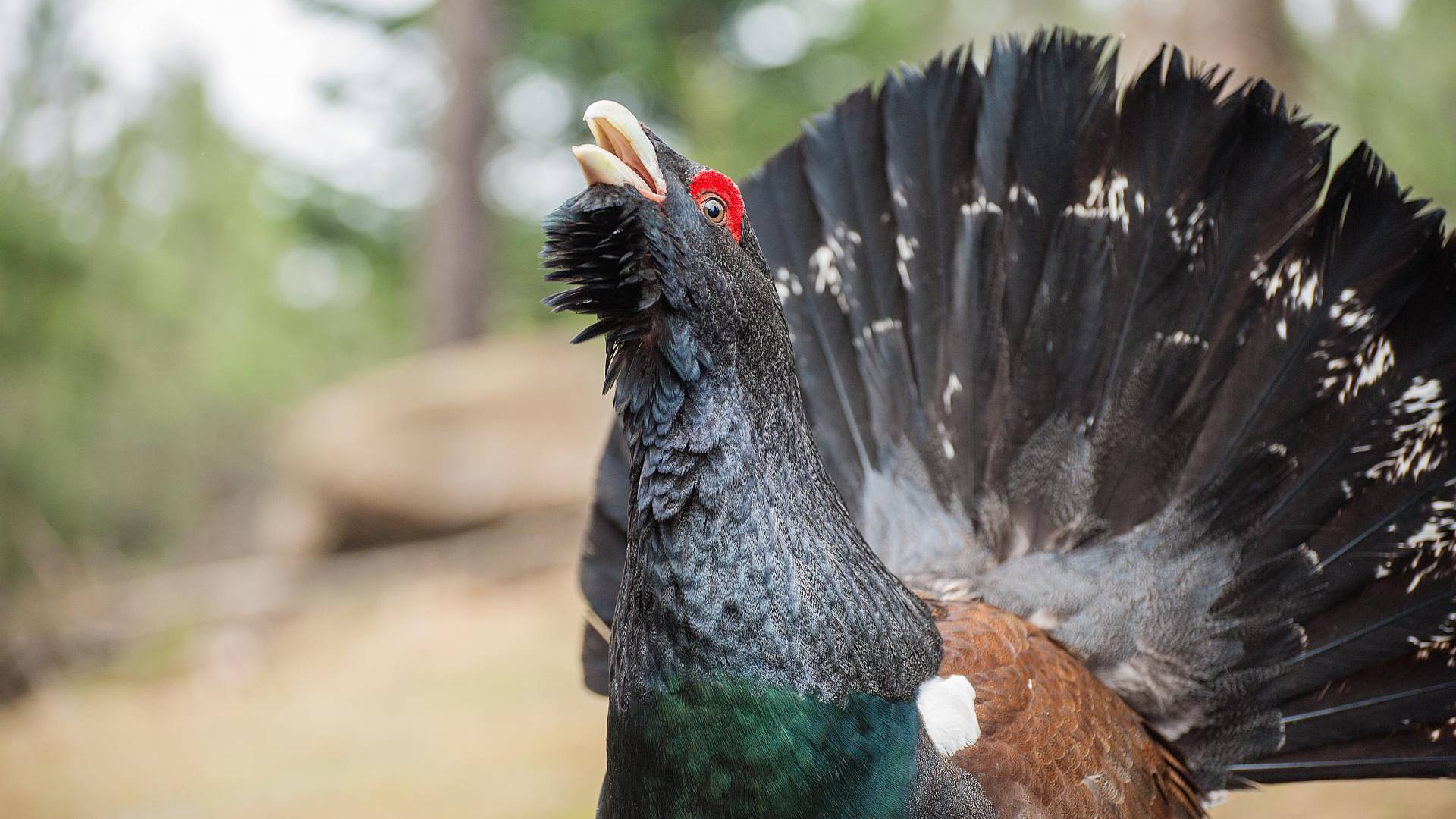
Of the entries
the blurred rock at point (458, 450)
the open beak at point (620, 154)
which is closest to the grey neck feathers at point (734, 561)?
the open beak at point (620, 154)

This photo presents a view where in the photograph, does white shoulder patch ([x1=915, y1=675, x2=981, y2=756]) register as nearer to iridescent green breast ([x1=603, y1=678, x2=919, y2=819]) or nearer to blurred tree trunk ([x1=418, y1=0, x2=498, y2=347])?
iridescent green breast ([x1=603, y1=678, x2=919, y2=819])

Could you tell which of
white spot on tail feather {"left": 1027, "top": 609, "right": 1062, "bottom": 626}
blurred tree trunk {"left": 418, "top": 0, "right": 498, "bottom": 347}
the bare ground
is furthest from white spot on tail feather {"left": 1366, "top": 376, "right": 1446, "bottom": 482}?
blurred tree trunk {"left": 418, "top": 0, "right": 498, "bottom": 347}

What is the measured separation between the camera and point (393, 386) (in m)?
11.1

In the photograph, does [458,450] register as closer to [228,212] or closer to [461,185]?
[461,185]

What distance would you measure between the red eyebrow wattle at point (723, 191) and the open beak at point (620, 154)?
10 cm

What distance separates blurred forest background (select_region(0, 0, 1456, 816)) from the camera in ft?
19.8

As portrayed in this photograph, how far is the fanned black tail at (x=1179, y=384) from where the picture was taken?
268 centimetres

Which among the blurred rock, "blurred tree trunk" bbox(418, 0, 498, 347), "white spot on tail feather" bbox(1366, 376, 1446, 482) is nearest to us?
"white spot on tail feather" bbox(1366, 376, 1446, 482)

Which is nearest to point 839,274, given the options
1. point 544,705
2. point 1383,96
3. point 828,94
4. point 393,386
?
point 1383,96

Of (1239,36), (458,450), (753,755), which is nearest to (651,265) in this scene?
(753,755)

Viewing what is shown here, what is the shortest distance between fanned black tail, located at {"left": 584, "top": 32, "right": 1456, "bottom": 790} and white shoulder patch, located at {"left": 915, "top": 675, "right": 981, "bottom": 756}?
0.66 m

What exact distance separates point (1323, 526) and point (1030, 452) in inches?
29.1

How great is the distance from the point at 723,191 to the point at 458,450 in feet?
29.8

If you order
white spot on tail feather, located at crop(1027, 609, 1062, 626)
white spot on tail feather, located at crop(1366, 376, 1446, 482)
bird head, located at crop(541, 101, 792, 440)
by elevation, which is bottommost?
white spot on tail feather, located at crop(1027, 609, 1062, 626)
